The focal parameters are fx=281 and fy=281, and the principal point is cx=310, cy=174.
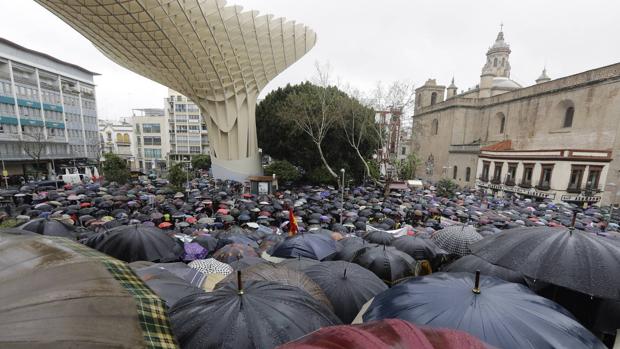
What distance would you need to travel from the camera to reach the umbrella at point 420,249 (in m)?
6.33

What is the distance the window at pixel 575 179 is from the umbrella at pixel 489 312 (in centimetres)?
2740

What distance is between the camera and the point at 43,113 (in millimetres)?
36312

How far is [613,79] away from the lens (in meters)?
22.6

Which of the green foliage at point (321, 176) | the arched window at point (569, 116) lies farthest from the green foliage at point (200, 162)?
the arched window at point (569, 116)

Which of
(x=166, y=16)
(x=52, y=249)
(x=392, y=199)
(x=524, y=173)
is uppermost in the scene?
(x=166, y=16)

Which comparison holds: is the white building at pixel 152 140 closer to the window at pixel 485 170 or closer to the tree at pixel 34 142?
the tree at pixel 34 142

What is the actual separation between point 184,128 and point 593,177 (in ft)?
176

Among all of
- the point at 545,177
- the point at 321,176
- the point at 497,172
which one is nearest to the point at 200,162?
the point at 321,176

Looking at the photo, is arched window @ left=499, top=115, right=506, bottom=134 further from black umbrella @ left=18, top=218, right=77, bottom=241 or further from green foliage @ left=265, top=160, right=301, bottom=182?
black umbrella @ left=18, top=218, right=77, bottom=241

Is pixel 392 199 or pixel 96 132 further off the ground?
pixel 96 132

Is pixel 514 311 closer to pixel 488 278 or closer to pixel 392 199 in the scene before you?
pixel 488 278

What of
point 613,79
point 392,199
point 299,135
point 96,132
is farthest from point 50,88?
point 613,79

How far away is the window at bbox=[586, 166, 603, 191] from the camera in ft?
72.4

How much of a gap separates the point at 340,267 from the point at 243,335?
95.7 inches
